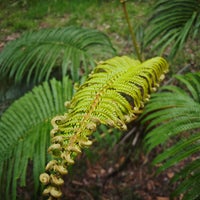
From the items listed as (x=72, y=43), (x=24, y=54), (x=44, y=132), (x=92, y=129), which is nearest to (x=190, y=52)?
(x=72, y=43)

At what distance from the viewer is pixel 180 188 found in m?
1.20

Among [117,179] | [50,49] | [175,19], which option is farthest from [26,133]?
[175,19]

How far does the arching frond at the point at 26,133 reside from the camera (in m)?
1.44

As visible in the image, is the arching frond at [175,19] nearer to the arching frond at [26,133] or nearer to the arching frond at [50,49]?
the arching frond at [50,49]

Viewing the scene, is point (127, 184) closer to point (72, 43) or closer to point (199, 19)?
point (72, 43)

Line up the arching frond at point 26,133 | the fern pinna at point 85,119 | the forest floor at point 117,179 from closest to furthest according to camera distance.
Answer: the fern pinna at point 85,119, the arching frond at point 26,133, the forest floor at point 117,179

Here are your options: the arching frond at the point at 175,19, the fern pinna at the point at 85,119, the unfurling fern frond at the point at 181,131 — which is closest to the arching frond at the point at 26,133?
the fern pinna at the point at 85,119

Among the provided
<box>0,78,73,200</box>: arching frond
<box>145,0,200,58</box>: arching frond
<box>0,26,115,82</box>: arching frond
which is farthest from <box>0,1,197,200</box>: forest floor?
<box>145,0,200,58</box>: arching frond

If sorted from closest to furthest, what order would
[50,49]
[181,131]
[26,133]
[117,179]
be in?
[181,131] < [26,133] < [50,49] < [117,179]

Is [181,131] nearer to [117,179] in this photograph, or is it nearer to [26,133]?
[26,133]

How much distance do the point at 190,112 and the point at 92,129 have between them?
2.26 feet

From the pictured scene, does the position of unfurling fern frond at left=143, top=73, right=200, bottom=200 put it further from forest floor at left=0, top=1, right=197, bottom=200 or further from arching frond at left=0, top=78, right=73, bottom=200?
forest floor at left=0, top=1, right=197, bottom=200

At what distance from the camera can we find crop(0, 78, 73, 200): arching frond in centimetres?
144

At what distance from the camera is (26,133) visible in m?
1.62
